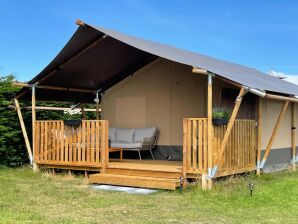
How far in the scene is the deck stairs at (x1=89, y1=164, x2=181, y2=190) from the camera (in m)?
8.09

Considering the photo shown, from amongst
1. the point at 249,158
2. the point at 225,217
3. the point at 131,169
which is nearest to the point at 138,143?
the point at 131,169

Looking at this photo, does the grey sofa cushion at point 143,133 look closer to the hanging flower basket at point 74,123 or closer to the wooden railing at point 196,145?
the hanging flower basket at point 74,123

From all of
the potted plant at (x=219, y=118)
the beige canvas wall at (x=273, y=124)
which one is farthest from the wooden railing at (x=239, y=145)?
the beige canvas wall at (x=273, y=124)

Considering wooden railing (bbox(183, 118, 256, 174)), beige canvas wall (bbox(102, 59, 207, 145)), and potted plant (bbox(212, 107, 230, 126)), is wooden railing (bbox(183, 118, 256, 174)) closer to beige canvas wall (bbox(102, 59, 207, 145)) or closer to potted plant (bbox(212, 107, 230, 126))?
potted plant (bbox(212, 107, 230, 126))

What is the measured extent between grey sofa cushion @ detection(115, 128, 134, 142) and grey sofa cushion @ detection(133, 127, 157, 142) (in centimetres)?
12

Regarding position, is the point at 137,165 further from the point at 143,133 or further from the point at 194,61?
the point at 194,61

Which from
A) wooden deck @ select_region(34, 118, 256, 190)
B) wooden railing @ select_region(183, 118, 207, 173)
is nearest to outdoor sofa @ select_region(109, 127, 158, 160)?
wooden deck @ select_region(34, 118, 256, 190)

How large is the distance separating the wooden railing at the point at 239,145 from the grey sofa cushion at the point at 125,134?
10.6ft

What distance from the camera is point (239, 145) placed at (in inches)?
364

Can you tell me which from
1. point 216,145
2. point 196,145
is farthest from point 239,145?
point 196,145

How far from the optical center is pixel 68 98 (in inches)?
491

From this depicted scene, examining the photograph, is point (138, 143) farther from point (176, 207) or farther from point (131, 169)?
point (176, 207)

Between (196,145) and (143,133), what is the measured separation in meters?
3.52

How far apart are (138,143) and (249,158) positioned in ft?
8.76
